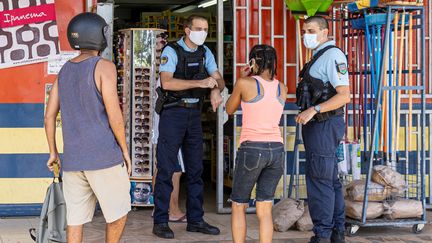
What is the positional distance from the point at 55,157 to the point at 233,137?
2.96 meters

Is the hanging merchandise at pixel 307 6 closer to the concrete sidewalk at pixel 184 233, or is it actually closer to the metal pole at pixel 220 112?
the metal pole at pixel 220 112

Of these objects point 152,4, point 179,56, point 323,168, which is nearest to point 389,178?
point 323,168

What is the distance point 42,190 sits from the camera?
718cm

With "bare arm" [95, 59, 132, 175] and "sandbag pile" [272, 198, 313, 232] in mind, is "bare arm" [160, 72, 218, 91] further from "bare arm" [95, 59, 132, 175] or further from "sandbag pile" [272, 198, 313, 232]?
"bare arm" [95, 59, 132, 175]

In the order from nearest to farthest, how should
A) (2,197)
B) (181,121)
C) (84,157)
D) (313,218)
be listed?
(84,157)
(313,218)
(181,121)
(2,197)

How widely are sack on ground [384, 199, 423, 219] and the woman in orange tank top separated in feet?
5.20

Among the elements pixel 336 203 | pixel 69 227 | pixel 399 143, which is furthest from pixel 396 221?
pixel 69 227

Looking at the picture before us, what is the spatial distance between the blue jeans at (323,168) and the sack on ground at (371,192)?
1.99 feet

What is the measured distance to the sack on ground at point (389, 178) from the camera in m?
6.63

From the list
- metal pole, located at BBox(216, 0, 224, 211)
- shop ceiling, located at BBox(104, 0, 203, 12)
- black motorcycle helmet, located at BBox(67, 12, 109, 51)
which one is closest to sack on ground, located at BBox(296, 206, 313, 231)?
metal pole, located at BBox(216, 0, 224, 211)

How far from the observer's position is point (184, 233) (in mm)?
6715

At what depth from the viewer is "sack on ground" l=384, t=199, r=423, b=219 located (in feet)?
22.0

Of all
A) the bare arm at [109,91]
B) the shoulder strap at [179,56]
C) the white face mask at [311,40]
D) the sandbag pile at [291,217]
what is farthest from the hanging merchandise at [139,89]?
the bare arm at [109,91]

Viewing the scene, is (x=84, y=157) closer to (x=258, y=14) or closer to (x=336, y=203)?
(x=336, y=203)
